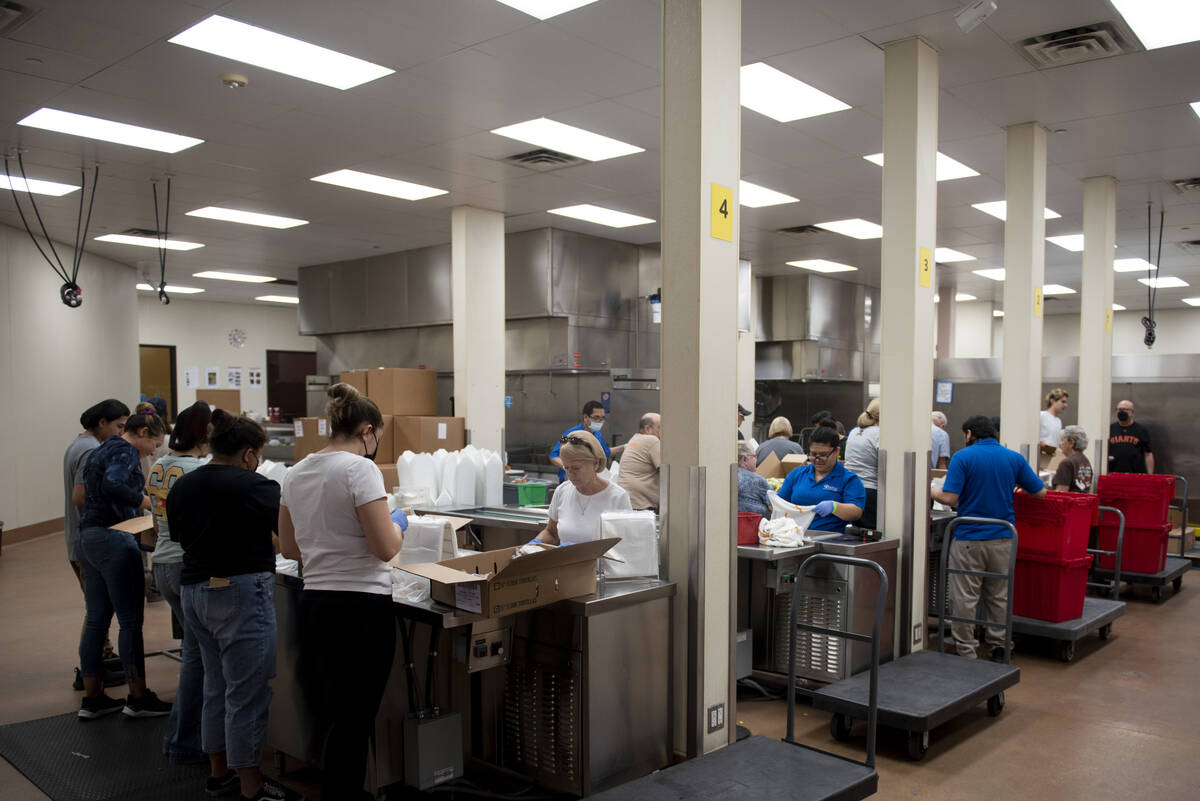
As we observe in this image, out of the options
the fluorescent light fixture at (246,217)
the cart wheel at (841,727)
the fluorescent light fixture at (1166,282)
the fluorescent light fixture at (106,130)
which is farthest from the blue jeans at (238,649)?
the fluorescent light fixture at (1166,282)

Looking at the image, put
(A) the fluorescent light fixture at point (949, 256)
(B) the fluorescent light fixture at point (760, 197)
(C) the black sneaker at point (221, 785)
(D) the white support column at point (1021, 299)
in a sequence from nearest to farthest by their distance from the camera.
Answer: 1. (C) the black sneaker at point (221, 785)
2. (D) the white support column at point (1021, 299)
3. (B) the fluorescent light fixture at point (760, 197)
4. (A) the fluorescent light fixture at point (949, 256)

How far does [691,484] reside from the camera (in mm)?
3340

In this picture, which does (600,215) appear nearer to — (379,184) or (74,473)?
(379,184)

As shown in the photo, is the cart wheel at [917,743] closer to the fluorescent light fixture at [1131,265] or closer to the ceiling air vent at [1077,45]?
the ceiling air vent at [1077,45]

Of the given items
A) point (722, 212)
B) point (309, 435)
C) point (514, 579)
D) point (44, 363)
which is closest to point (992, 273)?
point (309, 435)

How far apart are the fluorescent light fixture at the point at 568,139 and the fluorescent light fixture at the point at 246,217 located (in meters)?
3.66

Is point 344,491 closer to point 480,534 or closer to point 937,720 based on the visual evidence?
point 480,534

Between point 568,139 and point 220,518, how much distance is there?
13.0 ft

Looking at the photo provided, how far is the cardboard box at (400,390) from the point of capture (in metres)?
8.55

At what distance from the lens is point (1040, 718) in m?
4.28

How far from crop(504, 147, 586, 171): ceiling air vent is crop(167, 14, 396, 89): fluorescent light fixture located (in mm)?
1690

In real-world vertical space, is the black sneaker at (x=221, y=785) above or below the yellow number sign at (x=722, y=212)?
below

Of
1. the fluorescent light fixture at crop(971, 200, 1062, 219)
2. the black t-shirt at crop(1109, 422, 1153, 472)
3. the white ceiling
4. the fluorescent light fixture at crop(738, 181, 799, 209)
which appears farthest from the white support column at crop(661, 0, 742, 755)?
the black t-shirt at crop(1109, 422, 1153, 472)

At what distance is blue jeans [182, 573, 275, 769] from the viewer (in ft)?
10.5
